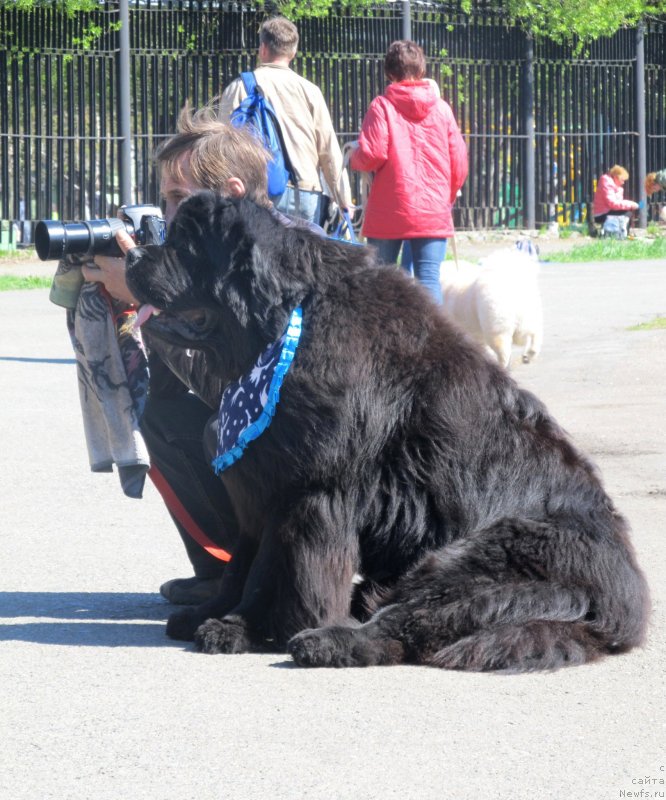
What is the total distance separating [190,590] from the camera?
14.4 feet

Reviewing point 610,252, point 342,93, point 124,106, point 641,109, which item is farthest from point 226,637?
point 641,109

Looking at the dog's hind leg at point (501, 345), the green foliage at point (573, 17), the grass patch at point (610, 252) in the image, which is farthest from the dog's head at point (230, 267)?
the green foliage at point (573, 17)

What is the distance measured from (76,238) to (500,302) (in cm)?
474

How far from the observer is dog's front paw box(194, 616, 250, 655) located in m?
3.76

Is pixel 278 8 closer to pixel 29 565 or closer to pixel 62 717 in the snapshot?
pixel 29 565

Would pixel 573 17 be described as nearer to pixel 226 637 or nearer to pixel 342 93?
pixel 342 93

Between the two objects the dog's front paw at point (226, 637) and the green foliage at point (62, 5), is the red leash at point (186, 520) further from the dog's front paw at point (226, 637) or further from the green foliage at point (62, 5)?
the green foliage at point (62, 5)

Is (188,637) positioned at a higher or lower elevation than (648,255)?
lower

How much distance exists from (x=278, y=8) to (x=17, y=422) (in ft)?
34.5

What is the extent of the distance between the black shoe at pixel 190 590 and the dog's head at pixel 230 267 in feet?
3.60

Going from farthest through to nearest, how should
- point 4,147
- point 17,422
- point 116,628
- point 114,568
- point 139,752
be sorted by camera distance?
point 4,147, point 17,422, point 114,568, point 116,628, point 139,752

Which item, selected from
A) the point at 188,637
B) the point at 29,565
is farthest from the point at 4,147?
the point at 188,637

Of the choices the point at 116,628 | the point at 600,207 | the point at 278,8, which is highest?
the point at 278,8

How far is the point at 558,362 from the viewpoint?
380 inches
